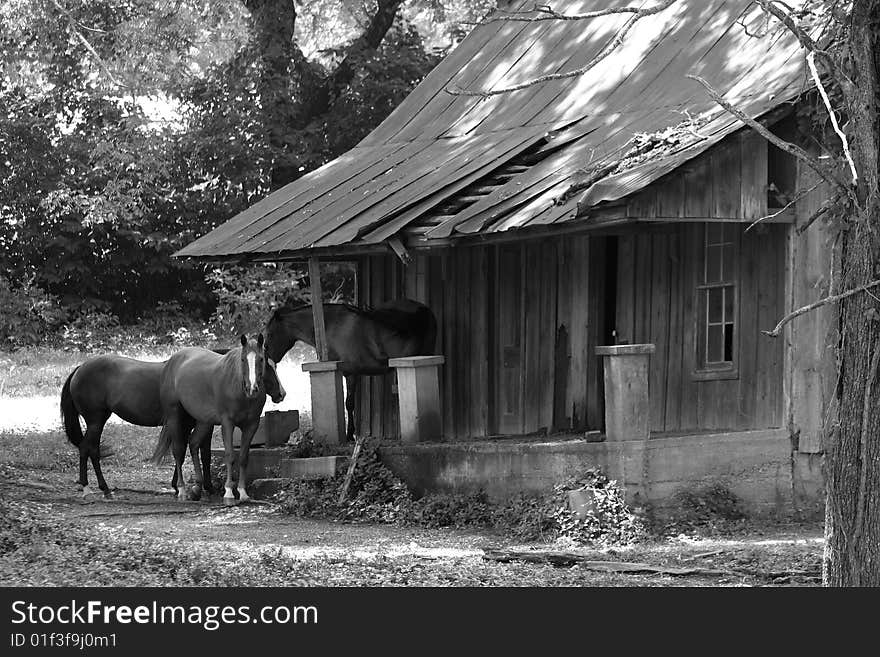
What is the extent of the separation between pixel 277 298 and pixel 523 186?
1944 cm

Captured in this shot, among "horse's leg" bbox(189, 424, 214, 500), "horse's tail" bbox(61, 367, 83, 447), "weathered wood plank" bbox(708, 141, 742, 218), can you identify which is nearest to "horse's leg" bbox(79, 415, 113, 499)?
"horse's tail" bbox(61, 367, 83, 447)

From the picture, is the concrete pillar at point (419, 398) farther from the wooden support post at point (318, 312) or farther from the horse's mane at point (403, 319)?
the horse's mane at point (403, 319)

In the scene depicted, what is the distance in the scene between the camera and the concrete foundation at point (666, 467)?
12672 millimetres

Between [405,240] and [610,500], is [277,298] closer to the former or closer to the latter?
[405,240]

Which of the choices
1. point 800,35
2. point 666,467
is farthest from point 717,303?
point 800,35

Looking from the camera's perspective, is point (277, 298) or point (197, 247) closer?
point (197, 247)

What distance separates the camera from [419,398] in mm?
14609

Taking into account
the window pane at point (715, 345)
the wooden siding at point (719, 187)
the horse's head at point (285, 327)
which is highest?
the wooden siding at point (719, 187)

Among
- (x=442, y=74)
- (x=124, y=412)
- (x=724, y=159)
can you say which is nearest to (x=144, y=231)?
(x=442, y=74)

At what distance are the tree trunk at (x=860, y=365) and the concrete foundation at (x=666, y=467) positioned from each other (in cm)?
446

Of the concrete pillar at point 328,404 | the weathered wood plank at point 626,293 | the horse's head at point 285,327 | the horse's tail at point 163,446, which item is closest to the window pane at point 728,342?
the weathered wood plank at point 626,293

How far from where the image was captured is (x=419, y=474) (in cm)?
1441

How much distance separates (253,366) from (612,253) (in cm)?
405

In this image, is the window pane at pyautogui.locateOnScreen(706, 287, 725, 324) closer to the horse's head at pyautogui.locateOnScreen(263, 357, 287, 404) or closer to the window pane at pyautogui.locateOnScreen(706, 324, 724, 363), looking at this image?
the window pane at pyautogui.locateOnScreen(706, 324, 724, 363)
